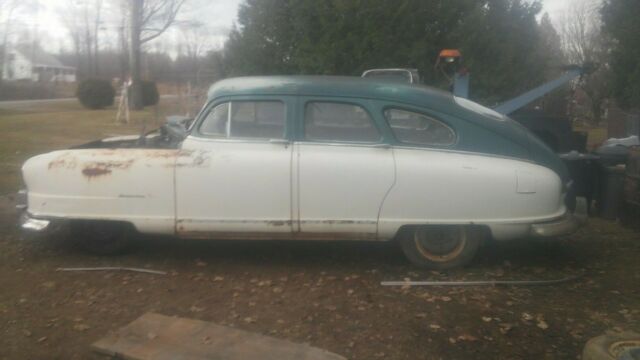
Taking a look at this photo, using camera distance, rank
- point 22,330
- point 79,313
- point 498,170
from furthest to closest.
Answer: point 498,170
point 79,313
point 22,330

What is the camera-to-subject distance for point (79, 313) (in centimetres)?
456

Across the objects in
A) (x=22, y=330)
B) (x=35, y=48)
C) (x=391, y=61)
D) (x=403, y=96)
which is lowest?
(x=22, y=330)

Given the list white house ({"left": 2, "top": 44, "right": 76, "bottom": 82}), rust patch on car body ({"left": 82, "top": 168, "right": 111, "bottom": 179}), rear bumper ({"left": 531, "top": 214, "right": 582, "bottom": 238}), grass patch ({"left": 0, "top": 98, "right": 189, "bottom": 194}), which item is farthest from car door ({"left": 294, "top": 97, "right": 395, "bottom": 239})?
white house ({"left": 2, "top": 44, "right": 76, "bottom": 82})

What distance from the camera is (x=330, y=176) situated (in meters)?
5.14

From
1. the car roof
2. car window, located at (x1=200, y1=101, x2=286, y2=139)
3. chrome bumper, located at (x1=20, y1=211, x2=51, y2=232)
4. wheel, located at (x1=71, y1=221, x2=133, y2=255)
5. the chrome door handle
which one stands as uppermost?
the car roof

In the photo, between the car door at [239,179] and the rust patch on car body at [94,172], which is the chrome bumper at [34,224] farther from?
the car door at [239,179]

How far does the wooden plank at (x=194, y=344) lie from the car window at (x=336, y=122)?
187cm

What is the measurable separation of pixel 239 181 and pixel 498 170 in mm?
2113

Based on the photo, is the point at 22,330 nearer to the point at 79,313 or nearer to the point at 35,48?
the point at 79,313

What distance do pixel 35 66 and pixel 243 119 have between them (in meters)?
69.7

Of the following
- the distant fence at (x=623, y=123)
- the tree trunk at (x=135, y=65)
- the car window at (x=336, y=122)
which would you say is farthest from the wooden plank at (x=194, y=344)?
the tree trunk at (x=135, y=65)

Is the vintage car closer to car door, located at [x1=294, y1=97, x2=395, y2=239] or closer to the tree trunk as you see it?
car door, located at [x1=294, y1=97, x2=395, y2=239]

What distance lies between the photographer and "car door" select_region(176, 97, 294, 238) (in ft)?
17.0

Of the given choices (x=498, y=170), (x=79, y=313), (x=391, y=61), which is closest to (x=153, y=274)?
(x=79, y=313)
